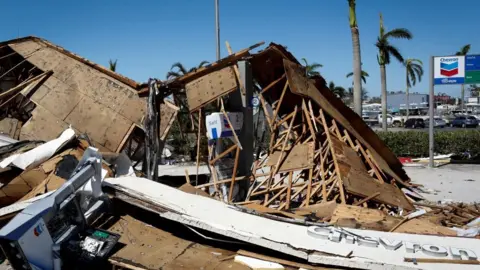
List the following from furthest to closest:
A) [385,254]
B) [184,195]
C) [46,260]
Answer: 1. [184,195]
2. [385,254]
3. [46,260]

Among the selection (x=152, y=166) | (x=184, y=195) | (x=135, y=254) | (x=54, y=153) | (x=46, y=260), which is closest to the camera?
(x=46, y=260)

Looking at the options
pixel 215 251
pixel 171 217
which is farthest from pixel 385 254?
pixel 171 217

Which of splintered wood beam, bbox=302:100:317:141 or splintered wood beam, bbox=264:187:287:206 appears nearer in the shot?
splintered wood beam, bbox=264:187:287:206

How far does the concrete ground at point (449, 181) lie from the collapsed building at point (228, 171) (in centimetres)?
104

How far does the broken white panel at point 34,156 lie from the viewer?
735 centimetres

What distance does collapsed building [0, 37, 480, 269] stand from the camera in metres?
5.18

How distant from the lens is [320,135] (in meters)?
10.0

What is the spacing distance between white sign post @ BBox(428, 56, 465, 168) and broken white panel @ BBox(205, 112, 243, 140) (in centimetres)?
1058

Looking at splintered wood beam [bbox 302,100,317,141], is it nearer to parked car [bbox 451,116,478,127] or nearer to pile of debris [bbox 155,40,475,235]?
pile of debris [bbox 155,40,475,235]

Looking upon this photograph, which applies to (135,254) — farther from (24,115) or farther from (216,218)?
(24,115)

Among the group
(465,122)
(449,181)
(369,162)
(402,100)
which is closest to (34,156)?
(369,162)

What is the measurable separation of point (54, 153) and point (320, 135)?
601 cm

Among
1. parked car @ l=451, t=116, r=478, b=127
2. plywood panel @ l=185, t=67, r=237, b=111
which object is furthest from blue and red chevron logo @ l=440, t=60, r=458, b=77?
parked car @ l=451, t=116, r=478, b=127

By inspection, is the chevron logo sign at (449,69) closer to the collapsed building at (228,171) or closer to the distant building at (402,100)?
the collapsed building at (228,171)
